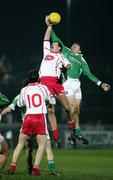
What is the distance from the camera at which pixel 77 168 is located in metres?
22.5

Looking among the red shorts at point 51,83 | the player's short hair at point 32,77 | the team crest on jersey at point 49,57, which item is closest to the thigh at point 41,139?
the player's short hair at point 32,77

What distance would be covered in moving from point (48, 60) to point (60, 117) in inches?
780

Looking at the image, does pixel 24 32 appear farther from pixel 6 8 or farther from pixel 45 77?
pixel 45 77

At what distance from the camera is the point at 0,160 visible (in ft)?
64.4

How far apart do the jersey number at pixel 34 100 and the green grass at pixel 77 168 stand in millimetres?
1593

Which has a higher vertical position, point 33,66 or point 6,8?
point 6,8

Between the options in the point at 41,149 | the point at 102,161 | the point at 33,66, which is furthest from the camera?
the point at 33,66

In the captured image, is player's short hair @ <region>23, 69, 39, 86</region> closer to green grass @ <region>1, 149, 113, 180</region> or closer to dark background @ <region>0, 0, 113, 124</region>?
green grass @ <region>1, 149, 113, 180</region>

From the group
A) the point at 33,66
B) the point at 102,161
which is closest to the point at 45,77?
the point at 102,161

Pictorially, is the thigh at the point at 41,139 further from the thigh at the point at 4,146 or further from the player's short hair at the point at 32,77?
the player's short hair at the point at 32,77

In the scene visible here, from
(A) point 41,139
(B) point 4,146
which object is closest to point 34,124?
(A) point 41,139

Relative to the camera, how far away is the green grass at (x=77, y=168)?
18.9m

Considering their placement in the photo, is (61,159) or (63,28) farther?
A: (63,28)

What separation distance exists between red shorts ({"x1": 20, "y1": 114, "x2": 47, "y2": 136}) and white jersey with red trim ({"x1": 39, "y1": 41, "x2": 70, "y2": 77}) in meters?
3.23
